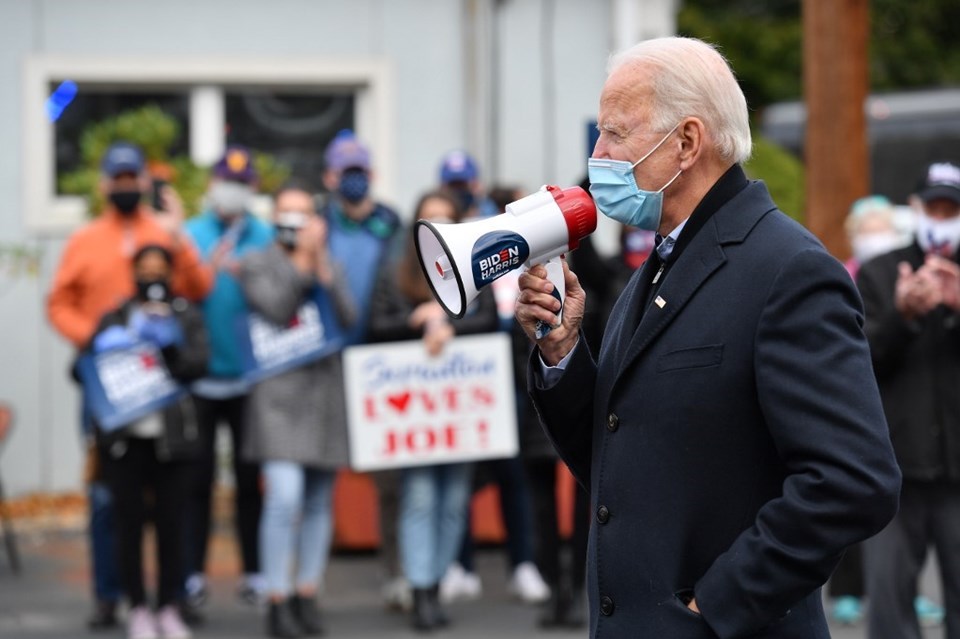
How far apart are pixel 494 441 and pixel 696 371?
220 inches

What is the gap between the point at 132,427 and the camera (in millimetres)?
7867

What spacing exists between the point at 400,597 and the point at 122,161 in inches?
108

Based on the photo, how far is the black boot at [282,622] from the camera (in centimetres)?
804

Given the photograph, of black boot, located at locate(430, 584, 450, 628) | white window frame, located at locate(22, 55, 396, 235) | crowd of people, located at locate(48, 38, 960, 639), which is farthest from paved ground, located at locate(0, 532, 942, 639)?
white window frame, located at locate(22, 55, 396, 235)

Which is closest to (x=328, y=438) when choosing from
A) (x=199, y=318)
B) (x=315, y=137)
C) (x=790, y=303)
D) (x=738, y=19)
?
(x=199, y=318)

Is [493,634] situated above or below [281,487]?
below

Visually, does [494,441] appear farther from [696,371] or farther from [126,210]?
[696,371]

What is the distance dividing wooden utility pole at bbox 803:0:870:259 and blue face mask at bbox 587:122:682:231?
267 inches

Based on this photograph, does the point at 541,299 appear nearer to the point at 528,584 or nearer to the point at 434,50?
the point at 528,584

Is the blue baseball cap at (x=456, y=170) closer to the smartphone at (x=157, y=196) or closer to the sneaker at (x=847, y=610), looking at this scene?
the smartphone at (x=157, y=196)

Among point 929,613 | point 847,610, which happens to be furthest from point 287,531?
point 929,613

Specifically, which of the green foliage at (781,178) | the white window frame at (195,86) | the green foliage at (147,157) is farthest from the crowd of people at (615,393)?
the green foliage at (781,178)

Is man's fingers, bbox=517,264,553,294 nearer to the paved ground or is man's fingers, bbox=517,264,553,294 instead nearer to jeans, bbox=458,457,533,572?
the paved ground

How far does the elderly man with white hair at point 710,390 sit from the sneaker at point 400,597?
5.48 m
